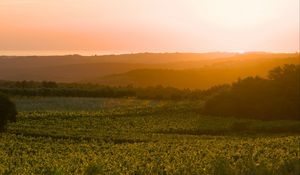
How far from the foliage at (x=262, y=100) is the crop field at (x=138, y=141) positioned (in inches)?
93.7

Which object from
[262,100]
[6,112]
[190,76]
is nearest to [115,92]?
[262,100]

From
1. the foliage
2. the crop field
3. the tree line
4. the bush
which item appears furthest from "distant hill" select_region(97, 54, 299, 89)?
the bush

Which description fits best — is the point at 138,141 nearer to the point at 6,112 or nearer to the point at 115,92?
the point at 6,112

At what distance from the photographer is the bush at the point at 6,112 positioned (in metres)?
41.8

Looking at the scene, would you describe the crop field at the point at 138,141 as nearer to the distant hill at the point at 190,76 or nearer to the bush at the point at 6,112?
the bush at the point at 6,112

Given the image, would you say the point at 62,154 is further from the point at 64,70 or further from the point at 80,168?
the point at 64,70

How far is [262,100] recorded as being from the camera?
189ft

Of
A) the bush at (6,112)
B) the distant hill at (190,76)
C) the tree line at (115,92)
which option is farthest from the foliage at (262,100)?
the distant hill at (190,76)

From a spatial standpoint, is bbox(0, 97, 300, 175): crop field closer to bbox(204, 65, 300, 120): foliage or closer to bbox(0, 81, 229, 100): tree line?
bbox(204, 65, 300, 120): foliage

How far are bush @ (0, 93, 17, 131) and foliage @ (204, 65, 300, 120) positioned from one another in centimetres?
2001

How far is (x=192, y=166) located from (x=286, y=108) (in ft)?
119

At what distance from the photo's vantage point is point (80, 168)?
2147 centimetres

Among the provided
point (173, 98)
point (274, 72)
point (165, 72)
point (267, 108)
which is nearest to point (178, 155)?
point (267, 108)

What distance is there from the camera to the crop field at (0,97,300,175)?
21.9 m
